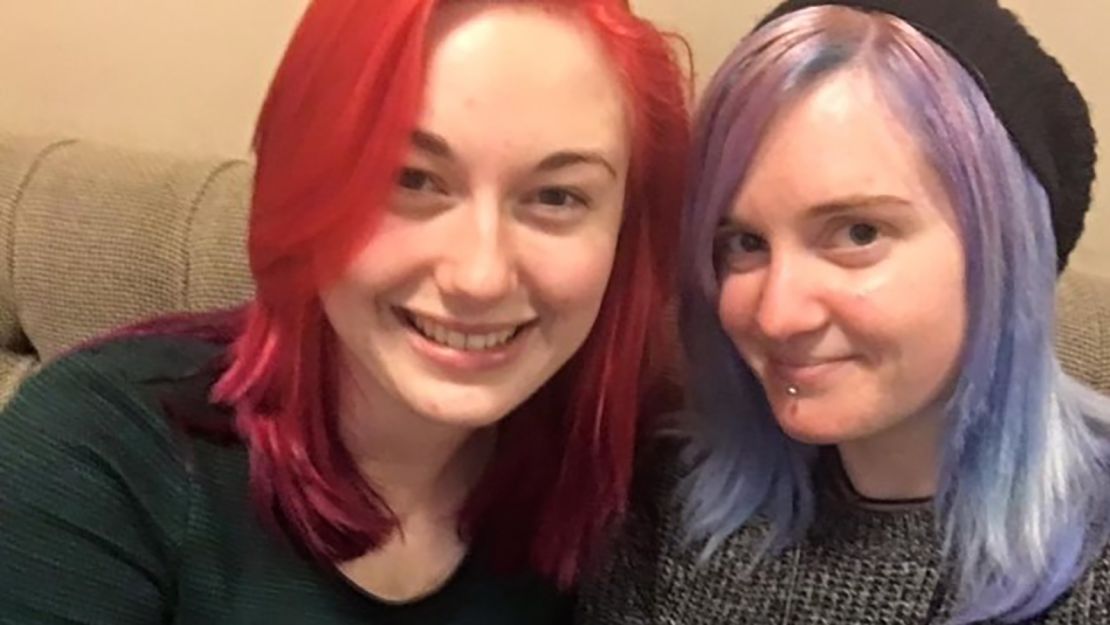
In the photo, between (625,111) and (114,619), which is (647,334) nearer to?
(625,111)

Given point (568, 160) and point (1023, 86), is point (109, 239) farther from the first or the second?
point (1023, 86)

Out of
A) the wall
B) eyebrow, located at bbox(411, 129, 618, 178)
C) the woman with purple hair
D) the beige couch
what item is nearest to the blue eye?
the woman with purple hair

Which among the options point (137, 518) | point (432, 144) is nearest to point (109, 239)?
point (137, 518)

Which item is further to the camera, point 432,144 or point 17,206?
point 17,206

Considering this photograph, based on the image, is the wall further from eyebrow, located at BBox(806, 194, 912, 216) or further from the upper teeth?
eyebrow, located at BBox(806, 194, 912, 216)

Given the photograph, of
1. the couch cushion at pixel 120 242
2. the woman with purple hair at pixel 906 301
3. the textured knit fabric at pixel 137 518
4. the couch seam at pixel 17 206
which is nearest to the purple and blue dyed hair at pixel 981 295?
the woman with purple hair at pixel 906 301

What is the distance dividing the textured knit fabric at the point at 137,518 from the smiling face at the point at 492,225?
0.14 metres

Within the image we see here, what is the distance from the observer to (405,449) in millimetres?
1246

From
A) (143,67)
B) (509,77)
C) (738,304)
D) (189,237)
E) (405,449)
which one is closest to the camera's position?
(509,77)

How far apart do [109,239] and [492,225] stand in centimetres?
63

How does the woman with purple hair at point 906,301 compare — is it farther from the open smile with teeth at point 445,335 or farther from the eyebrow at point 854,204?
the open smile with teeth at point 445,335

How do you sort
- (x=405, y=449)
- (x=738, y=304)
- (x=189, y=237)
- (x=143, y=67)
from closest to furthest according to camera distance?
1. (x=738, y=304)
2. (x=405, y=449)
3. (x=189, y=237)
4. (x=143, y=67)

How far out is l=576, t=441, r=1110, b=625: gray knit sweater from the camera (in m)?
1.15

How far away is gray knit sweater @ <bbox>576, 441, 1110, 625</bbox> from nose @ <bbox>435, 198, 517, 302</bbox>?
12.6 inches
